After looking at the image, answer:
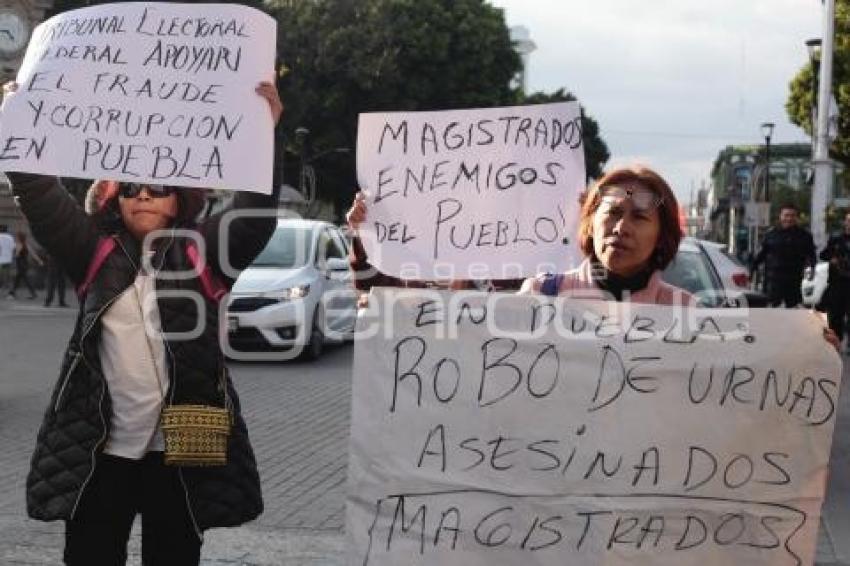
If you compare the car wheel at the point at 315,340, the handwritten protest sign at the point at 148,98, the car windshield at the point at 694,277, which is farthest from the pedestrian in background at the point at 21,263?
the handwritten protest sign at the point at 148,98

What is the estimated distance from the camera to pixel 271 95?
3.54 meters

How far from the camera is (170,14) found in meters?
3.66

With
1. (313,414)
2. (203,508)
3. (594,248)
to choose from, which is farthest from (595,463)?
(313,414)

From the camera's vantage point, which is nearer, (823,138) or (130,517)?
(130,517)

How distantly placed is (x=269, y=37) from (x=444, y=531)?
5.33 feet

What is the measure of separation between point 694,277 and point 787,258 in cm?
591

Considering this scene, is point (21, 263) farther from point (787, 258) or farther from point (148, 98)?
point (148, 98)

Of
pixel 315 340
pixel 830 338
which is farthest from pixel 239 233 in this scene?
pixel 315 340

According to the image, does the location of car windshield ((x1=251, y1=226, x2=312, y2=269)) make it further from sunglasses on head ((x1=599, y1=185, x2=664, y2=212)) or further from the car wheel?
sunglasses on head ((x1=599, y1=185, x2=664, y2=212))

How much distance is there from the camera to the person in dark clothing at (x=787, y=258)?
14.7 metres

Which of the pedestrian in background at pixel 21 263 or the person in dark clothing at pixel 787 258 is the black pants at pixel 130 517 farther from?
the pedestrian in background at pixel 21 263

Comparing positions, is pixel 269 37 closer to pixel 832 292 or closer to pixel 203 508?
pixel 203 508

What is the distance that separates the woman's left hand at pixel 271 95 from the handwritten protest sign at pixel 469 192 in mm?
390

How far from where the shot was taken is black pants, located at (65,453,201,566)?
328cm
